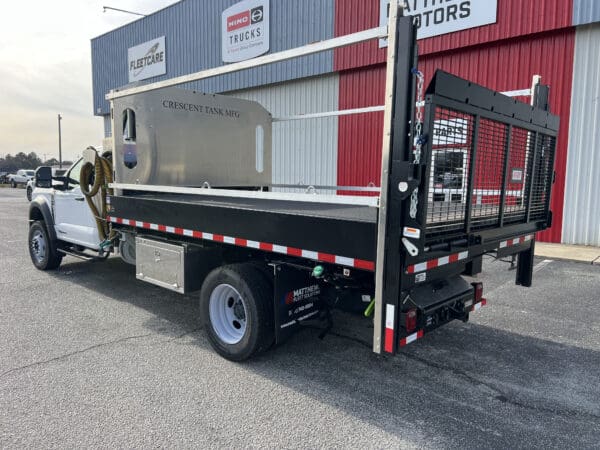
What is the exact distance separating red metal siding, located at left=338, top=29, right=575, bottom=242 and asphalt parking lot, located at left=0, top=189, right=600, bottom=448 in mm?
5366

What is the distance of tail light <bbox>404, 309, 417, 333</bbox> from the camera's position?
9.95ft

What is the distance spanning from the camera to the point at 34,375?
362cm

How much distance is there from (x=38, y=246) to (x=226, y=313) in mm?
4810

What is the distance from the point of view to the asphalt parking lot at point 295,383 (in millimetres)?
2846

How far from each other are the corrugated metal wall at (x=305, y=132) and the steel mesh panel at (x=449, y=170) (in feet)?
33.1

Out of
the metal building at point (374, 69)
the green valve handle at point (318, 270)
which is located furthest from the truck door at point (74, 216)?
the metal building at point (374, 69)

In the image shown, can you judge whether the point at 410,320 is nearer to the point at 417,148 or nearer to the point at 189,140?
the point at 417,148

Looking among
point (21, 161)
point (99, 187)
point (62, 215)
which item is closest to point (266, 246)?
point (99, 187)

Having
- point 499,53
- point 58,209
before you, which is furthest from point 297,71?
point 58,209

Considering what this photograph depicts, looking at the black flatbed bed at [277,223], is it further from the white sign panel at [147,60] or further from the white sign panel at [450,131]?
the white sign panel at [147,60]

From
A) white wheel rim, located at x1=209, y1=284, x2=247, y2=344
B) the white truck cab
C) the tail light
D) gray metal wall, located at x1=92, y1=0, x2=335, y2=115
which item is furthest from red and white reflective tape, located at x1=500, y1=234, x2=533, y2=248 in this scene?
gray metal wall, located at x1=92, y1=0, x2=335, y2=115

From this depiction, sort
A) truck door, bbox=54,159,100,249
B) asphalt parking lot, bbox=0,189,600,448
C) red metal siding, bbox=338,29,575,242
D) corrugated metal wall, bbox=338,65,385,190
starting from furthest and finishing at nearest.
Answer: corrugated metal wall, bbox=338,65,385,190 → red metal siding, bbox=338,29,575,242 → truck door, bbox=54,159,100,249 → asphalt parking lot, bbox=0,189,600,448

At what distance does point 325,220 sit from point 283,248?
18.7 inches

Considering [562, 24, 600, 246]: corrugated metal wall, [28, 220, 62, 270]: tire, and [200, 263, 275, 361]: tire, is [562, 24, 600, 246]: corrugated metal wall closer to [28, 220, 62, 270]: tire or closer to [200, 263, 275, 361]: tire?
[200, 263, 275, 361]: tire
